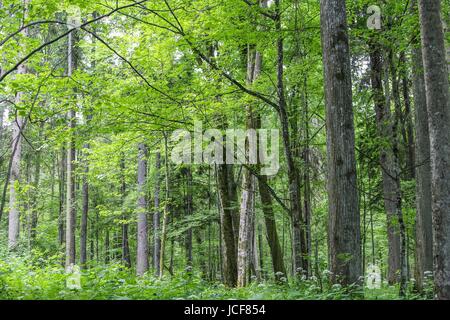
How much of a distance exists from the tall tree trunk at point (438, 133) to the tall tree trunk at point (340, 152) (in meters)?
1.03

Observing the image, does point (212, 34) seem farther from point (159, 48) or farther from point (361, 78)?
point (361, 78)

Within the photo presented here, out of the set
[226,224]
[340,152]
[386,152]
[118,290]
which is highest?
[386,152]

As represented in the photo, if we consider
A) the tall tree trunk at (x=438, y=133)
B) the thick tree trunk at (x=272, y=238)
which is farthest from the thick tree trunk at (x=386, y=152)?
the thick tree trunk at (x=272, y=238)

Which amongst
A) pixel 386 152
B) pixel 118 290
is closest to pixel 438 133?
pixel 118 290

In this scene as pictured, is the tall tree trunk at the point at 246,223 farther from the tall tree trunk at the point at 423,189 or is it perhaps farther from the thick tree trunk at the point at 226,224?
the tall tree trunk at the point at 423,189

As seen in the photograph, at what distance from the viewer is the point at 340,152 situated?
19.7 ft

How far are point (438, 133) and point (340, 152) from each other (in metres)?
1.28

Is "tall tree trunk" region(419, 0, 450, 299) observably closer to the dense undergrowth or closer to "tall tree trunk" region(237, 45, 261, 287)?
the dense undergrowth

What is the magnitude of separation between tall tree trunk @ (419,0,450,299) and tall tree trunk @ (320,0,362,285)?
1.03m

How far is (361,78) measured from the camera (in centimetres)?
1360

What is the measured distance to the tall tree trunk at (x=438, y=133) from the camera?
207 inches

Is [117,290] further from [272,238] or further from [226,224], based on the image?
[272,238]

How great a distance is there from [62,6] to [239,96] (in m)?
4.83
